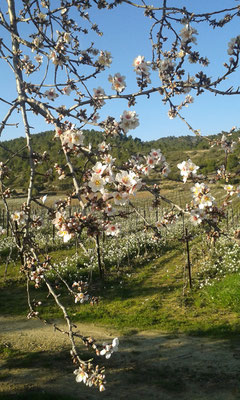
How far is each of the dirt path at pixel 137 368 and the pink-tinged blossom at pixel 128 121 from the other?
399 cm

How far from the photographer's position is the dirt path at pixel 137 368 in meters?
5.04

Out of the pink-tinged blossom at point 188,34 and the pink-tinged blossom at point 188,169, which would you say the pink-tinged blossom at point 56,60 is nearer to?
the pink-tinged blossom at point 188,34

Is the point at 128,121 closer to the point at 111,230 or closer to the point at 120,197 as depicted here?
the point at 111,230

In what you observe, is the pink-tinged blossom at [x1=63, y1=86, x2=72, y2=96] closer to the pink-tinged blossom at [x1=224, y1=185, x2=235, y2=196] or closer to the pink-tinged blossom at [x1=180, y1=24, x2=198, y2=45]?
the pink-tinged blossom at [x1=180, y1=24, x2=198, y2=45]

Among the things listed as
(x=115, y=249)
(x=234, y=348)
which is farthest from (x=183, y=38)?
(x=115, y=249)

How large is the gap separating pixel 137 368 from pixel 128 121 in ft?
14.8

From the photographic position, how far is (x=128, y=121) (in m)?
2.71

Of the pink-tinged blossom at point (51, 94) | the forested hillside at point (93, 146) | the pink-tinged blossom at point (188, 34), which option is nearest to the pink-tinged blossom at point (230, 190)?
the forested hillside at point (93, 146)

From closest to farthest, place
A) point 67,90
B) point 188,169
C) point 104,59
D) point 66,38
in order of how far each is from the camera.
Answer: point 188,169
point 104,59
point 66,38
point 67,90

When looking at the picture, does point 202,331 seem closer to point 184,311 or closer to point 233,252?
point 184,311

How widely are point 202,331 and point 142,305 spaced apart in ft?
6.10

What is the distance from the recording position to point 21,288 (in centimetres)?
993

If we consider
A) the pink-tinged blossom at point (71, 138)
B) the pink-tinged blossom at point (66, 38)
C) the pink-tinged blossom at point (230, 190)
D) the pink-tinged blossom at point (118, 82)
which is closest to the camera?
the pink-tinged blossom at point (71, 138)

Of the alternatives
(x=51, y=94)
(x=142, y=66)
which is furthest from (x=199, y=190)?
(x=51, y=94)
